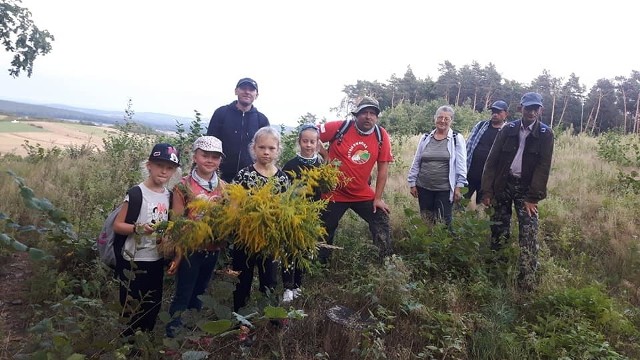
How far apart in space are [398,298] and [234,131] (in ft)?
8.09

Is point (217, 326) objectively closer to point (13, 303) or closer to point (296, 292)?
point (296, 292)

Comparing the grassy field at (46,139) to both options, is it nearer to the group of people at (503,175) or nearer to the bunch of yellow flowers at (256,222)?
the group of people at (503,175)

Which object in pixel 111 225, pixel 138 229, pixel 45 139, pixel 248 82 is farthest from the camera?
pixel 45 139

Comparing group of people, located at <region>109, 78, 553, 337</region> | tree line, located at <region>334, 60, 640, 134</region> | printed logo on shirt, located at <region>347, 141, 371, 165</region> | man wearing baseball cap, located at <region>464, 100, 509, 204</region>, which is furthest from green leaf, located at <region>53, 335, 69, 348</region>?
A: tree line, located at <region>334, 60, 640, 134</region>

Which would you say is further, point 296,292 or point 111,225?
point 296,292

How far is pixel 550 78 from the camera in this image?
36.2 meters

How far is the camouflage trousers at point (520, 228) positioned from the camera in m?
4.36

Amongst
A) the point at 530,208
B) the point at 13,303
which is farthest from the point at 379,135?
the point at 13,303

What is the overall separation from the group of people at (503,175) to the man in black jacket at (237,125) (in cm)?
209

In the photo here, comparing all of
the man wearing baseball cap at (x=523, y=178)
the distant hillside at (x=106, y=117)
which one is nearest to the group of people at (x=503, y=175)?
the man wearing baseball cap at (x=523, y=178)

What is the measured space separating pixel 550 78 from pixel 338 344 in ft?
130

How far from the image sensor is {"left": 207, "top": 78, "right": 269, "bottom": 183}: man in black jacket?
4.72 m

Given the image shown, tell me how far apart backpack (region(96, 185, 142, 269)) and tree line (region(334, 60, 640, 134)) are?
20437mm

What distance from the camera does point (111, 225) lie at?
9.96 feet
